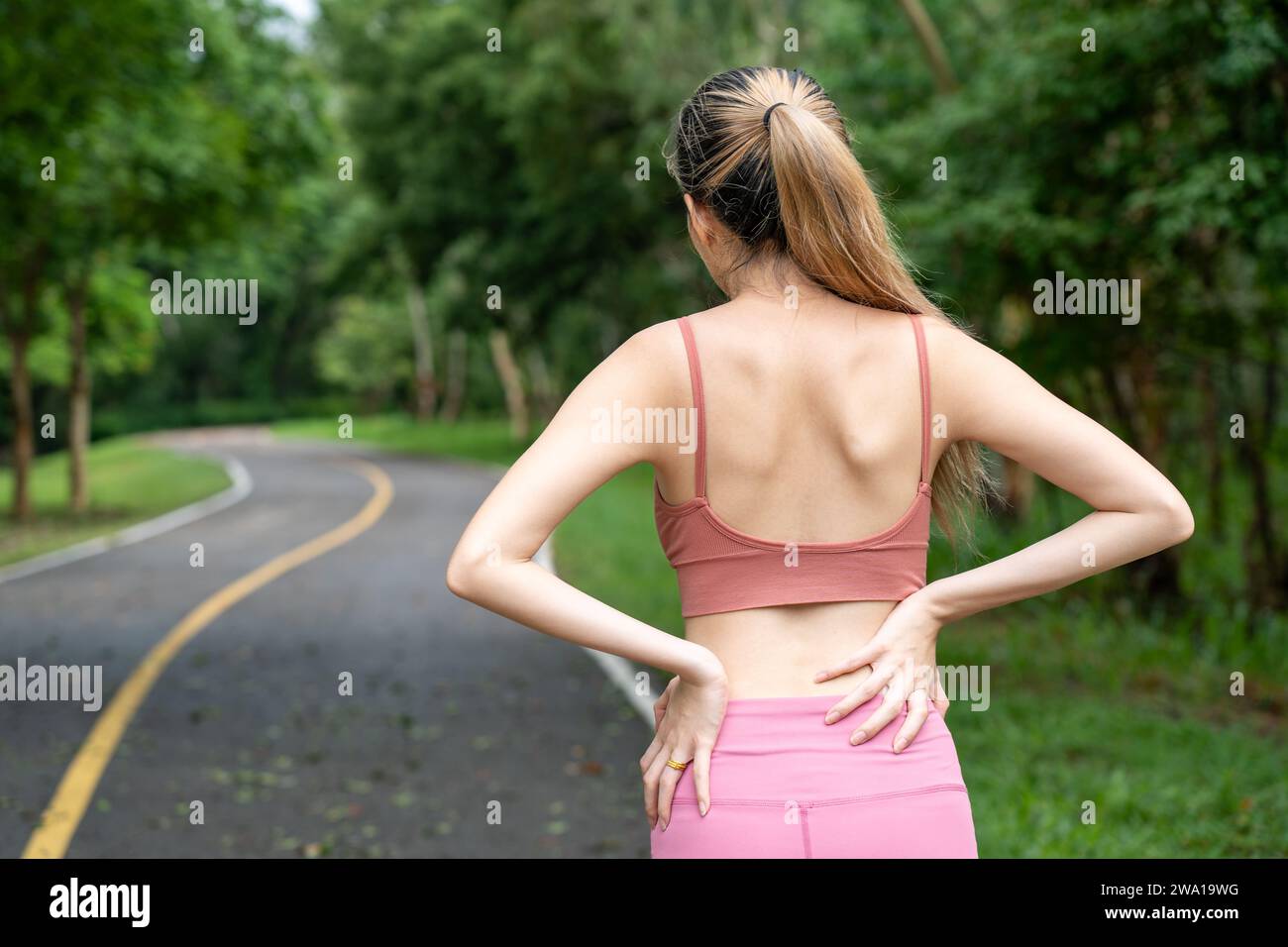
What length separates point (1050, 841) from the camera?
210 inches

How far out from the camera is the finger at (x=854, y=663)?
188cm

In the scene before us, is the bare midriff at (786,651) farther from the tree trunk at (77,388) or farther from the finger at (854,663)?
the tree trunk at (77,388)

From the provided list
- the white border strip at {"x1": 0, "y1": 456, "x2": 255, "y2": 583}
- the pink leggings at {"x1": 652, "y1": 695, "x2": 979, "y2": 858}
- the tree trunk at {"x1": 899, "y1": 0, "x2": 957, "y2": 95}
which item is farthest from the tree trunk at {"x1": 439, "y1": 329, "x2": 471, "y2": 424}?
the pink leggings at {"x1": 652, "y1": 695, "x2": 979, "y2": 858}

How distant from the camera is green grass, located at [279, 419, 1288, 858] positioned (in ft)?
18.2

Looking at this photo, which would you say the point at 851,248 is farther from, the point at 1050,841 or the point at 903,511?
the point at 1050,841

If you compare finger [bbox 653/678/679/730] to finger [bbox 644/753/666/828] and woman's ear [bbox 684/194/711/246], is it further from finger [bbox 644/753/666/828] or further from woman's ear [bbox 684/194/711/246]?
woman's ear [bbox 684/194/711/246]

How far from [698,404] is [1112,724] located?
6187 millimetres

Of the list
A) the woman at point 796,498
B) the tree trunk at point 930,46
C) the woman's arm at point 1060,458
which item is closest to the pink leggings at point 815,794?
the woman at point 796,498

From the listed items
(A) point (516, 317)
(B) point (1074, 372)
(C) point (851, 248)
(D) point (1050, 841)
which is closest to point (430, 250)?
(A) point (516, 317)

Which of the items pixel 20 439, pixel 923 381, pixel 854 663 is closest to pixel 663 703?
pixel 854 663

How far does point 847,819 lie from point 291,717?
6.60m

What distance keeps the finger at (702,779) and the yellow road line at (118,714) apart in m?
4.31

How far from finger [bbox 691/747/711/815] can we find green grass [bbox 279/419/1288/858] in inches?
70.4

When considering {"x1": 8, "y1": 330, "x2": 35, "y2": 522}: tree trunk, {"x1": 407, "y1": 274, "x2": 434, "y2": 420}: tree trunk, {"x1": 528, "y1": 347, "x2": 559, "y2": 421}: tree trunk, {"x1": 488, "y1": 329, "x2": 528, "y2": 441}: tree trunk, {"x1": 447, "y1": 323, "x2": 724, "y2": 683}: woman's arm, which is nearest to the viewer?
{"x1": 447, "y1": 323, "x2": 724, "y2": 683}: woman's arm
